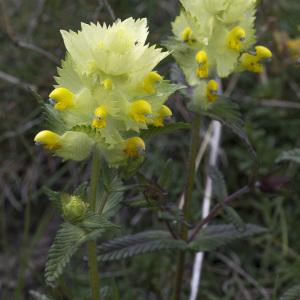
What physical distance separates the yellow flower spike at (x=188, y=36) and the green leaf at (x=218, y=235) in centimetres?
65

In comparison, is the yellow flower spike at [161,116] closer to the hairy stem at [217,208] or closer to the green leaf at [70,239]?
the green leaf at [70,239]

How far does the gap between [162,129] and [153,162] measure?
4.07 ft

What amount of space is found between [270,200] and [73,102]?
1496 millimetres

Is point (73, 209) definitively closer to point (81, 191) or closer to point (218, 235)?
point (81, 191)

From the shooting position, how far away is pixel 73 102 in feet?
4.37

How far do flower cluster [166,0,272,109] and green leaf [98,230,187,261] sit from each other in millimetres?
472

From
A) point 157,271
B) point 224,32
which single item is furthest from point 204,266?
point 224,32

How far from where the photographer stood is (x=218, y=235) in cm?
188

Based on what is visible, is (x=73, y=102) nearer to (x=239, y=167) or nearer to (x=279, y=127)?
(x=239, y=167)

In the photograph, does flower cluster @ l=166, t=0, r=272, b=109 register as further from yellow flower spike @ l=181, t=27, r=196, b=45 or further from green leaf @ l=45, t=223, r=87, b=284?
green leaf @ l=45, t=223, r=87, b=284

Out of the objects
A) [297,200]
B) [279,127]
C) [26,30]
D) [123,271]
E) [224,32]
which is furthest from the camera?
[26,30]

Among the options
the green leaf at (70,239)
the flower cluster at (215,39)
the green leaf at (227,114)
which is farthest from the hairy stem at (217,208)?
the green leaf at (70,239)

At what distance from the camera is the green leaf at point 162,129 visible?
136 cm

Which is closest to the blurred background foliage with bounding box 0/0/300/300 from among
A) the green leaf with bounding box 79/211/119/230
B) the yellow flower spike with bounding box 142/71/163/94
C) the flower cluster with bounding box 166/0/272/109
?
the flower cluster with bounding box 166/0/272/109
